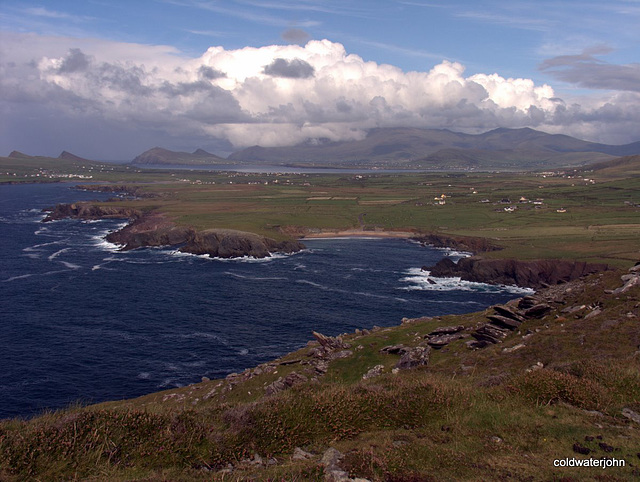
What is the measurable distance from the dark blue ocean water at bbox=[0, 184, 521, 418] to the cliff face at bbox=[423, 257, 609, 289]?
15.8ft

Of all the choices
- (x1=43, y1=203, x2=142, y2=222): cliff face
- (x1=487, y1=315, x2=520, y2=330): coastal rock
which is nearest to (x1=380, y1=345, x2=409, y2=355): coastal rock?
(x1=487, y1=315, x2=520, y2=330): coastal rock

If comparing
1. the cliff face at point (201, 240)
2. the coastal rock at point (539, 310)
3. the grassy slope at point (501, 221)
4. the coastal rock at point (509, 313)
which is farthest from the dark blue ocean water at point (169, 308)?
the coastal rock at point (539, 310)

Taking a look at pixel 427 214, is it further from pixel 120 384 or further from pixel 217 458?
pixel 217 458

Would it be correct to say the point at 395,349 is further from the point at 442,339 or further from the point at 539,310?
the point at 539,310

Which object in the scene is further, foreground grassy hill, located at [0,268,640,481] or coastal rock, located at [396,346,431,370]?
coastal rock, located at [396,346,431,370]

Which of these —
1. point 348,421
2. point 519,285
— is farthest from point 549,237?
point 348,421

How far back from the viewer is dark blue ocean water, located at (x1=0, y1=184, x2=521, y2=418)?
50750 mm

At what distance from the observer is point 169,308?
73688mm

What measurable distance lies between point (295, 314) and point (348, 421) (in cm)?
5449

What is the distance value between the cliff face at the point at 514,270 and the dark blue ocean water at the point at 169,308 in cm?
483

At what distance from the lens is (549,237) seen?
389ft

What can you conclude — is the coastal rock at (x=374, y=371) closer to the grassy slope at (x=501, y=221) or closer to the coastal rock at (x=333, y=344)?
the coastal rock at (x=333, y=344)

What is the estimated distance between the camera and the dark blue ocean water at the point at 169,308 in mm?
50750

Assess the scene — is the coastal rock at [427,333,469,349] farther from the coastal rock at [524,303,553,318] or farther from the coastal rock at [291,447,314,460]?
the coastal rock at [291,447,314,460]
